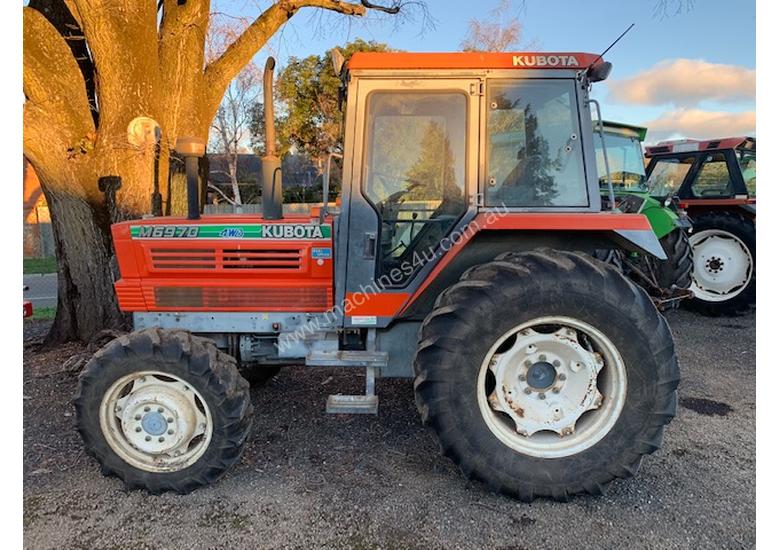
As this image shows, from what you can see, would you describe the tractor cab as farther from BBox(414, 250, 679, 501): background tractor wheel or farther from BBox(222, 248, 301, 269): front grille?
BBox(222, 248, 301, 269): front grille

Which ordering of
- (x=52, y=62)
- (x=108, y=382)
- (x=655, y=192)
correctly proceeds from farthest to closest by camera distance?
(x=655, y=192), (x=52, y=62), (x=108, y=382)

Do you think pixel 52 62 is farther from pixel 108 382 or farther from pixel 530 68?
pixel 530 68

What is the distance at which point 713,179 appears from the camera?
7.55 m

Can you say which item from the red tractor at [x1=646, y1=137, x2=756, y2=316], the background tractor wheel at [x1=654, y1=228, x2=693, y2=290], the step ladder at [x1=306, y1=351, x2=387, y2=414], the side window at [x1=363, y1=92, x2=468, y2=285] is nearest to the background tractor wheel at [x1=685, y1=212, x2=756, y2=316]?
the red tractor at [x1=646, y1=137, x2=756, y2=316]

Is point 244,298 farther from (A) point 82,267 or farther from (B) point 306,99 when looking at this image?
(B) point 306,99

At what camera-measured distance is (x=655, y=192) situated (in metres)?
7.96

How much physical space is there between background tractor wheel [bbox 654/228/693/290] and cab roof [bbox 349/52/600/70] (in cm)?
397

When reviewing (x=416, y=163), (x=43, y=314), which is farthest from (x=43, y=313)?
(x=416, y=163)

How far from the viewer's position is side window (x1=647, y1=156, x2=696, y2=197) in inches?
309

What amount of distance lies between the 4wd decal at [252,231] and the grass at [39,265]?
392 inches

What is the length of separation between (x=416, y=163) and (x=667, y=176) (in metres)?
6.73

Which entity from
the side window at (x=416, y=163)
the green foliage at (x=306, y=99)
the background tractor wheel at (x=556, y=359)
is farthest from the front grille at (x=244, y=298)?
the green foliage at (x=306, y=99)
